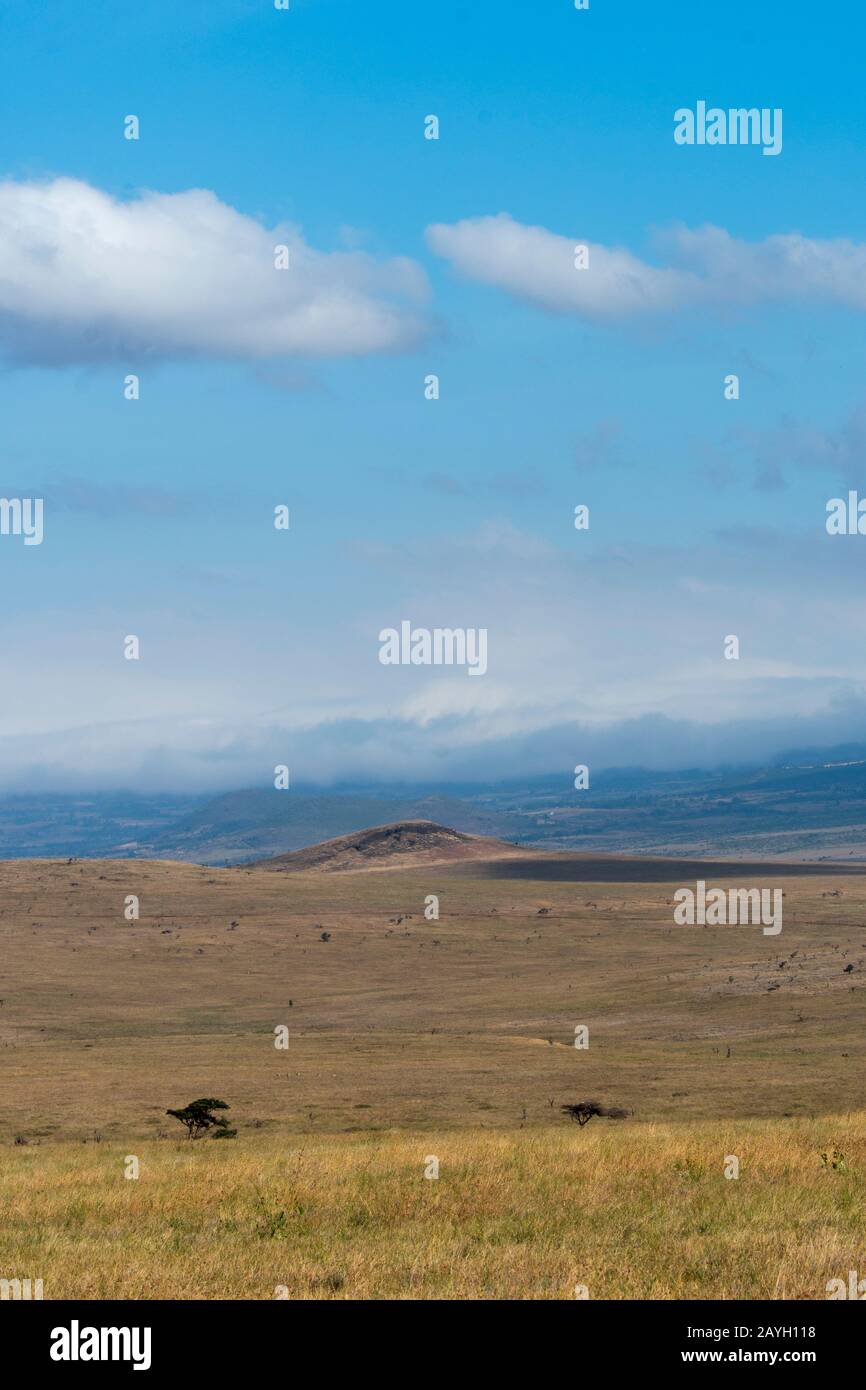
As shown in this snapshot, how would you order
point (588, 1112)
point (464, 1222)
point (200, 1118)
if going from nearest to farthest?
point (464, 1222), point (200, 1118), point (588, 1112)

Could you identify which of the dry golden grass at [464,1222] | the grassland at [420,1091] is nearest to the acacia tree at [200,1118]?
the grassland at [420,1091]

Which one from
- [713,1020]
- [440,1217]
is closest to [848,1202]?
[440,1217]

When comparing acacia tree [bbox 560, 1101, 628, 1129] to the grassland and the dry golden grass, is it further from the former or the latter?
the dry golden grass

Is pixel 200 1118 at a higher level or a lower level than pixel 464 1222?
lower

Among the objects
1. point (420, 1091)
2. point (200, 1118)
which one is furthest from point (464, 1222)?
point (420, 1091)

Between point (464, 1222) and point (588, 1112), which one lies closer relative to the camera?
point (464, 1222)

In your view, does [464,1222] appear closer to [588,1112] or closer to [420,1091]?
[588,1112]
